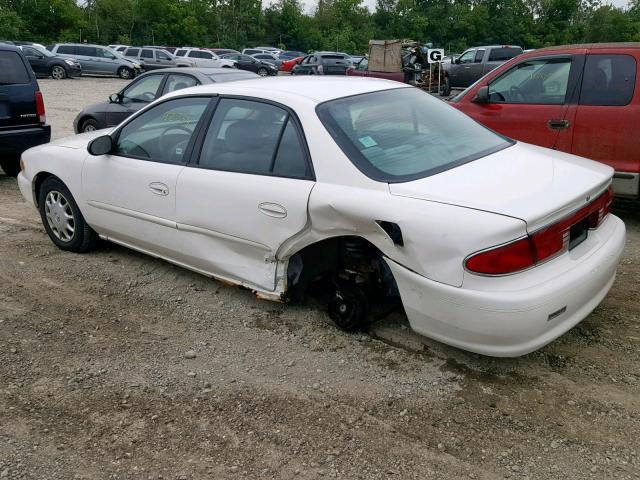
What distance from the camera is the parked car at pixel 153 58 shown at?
3139 centimetres

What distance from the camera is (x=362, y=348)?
12.1 feet

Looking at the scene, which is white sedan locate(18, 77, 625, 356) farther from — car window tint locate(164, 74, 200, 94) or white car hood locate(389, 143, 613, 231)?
car window tint locate(164, 74, 200, 94)

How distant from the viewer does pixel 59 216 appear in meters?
5.33

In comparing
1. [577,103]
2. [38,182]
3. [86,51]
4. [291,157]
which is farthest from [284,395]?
[86,51]

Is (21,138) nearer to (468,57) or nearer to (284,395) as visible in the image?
(284,395)

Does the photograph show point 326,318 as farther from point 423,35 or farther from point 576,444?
point 423,35

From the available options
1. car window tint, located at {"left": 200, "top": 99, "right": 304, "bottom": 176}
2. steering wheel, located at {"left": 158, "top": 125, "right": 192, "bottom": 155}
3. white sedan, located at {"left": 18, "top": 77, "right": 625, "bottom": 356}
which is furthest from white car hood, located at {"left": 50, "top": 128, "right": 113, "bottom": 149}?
car window tint, located at {"left": 200, "top": 99, "right": 304, "bottom": 176}

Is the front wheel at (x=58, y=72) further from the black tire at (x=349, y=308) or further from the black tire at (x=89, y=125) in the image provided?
the black tire at (x=349, y=308)

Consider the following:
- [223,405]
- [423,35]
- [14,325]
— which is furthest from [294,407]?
[423,35]

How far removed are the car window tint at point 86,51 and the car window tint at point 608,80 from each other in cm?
2920

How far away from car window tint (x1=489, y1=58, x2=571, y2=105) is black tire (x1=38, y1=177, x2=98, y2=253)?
4.28 metres

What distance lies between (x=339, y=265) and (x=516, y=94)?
372 centimetres

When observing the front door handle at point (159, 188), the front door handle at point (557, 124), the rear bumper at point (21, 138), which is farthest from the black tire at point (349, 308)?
the rear bumper at point (21, 138)

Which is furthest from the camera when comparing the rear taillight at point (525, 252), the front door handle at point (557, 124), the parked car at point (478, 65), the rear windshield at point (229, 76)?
the parked car at point (478, 65)
